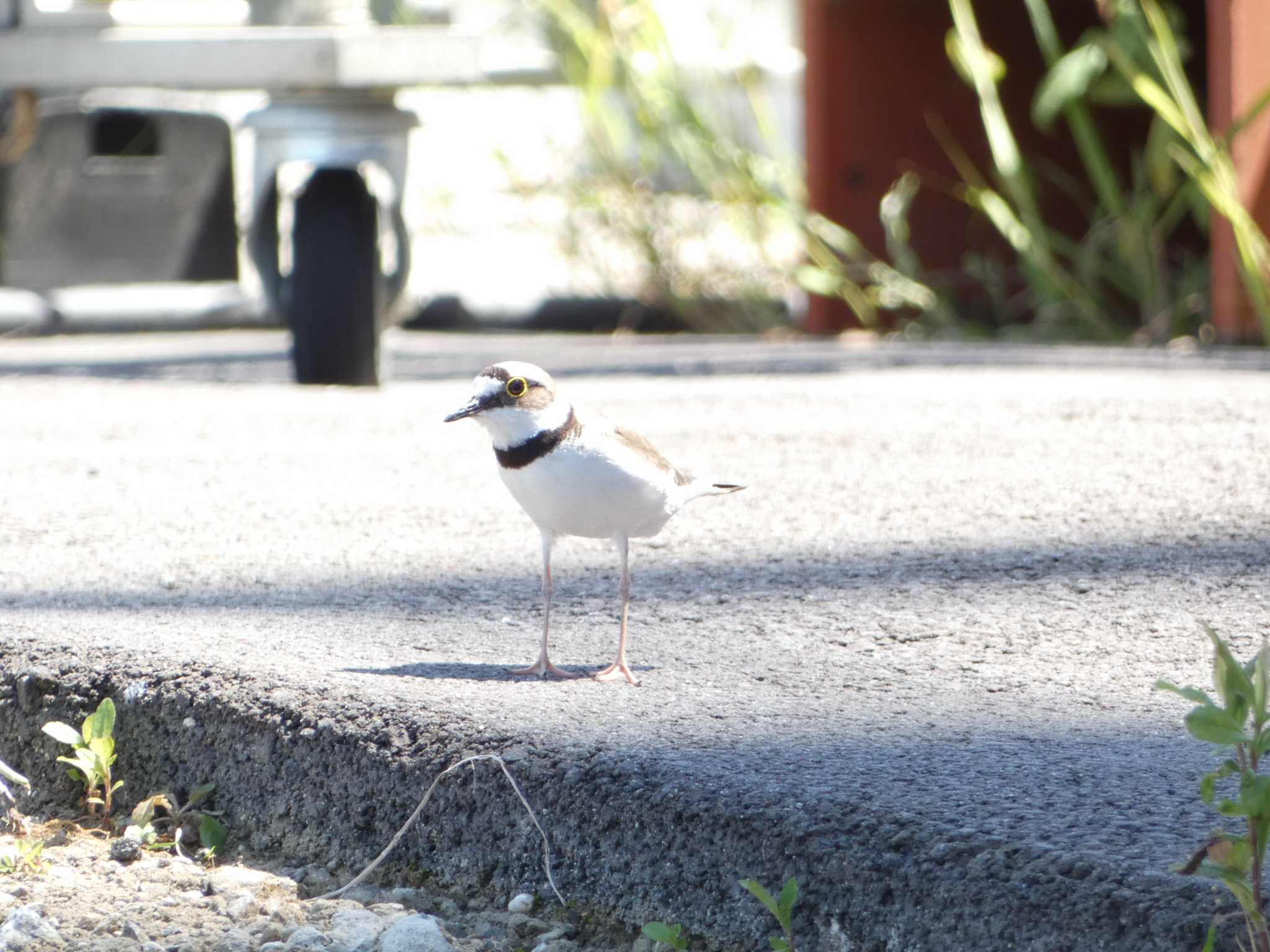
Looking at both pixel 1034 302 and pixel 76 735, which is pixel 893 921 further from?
pixel 1034 302

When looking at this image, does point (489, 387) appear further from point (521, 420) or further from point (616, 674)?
point (616, 674)

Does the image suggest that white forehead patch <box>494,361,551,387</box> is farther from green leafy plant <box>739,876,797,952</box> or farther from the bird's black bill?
green leafy plant <box>739,876,797,952</box>

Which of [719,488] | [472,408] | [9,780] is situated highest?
[472,408]

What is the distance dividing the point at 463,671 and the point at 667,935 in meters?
0.47

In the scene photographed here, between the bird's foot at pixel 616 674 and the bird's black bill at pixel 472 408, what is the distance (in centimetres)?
26

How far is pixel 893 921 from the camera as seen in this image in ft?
3.51

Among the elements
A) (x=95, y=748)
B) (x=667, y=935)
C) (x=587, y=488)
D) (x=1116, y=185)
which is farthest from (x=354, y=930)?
(x=1116, y=185)

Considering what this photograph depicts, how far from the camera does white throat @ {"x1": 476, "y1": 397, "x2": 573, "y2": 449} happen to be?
4.87 ft

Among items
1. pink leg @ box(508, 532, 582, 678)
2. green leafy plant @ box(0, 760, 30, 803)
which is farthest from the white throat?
green leafy plant @ box(0, 760, 30, 803)

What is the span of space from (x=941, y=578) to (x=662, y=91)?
334 centimetres

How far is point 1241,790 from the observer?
0.97 metres

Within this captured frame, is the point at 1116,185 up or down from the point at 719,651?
up

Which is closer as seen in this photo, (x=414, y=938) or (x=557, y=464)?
(x=414, y=938)

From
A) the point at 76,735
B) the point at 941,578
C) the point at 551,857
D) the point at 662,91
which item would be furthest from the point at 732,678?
the point at 662,91
